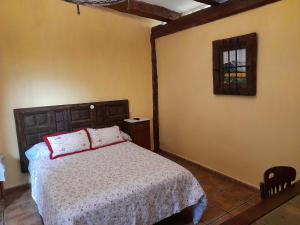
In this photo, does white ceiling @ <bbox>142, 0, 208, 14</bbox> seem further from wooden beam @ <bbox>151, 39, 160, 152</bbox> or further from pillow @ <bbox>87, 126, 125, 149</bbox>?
pillow @ <bbox>87, 126, 125, 149</bbox>

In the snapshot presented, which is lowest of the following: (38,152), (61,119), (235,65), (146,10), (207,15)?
(38,152)

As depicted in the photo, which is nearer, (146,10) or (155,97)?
(146,10)

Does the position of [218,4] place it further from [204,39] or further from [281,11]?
[281,11]

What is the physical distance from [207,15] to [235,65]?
84cm

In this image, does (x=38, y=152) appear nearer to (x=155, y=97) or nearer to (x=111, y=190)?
(x=111, y=190)

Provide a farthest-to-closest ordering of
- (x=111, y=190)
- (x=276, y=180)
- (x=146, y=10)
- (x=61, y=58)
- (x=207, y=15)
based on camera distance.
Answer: (x=146, y=10) < (x=61, y=58) < (x=207, y=15) < (x=111, y=190) < (x=276, y=180)

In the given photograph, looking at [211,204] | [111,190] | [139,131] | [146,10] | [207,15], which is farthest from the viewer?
[139,131]

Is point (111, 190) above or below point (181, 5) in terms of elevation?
below

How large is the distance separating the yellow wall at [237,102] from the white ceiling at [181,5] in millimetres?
360

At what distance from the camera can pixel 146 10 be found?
3.43m

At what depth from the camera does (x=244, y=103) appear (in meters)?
2.87

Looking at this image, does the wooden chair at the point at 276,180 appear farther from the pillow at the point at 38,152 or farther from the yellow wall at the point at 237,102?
the pillow at the point at 38,152

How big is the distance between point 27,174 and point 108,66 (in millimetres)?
2009

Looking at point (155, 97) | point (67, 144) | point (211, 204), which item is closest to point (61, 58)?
point (67, 144)
